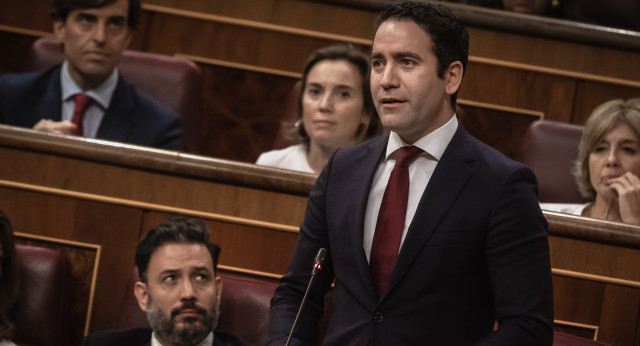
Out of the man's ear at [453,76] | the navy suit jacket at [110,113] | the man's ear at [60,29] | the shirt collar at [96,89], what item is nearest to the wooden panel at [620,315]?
the man's ear at [453,76]

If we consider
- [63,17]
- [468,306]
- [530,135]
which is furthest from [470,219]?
[63,17]

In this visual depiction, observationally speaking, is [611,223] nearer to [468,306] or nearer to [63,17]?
[468,306]

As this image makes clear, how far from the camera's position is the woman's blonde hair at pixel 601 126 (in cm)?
108

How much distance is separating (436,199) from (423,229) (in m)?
0.02

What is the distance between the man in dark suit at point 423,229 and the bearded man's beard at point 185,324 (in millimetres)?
284

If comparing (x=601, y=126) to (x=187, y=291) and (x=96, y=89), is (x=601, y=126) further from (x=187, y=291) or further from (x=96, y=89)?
(x=96, y=89)

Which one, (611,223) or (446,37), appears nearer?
(446,37)

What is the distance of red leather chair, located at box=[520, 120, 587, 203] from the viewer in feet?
3.87

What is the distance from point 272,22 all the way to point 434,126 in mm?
829

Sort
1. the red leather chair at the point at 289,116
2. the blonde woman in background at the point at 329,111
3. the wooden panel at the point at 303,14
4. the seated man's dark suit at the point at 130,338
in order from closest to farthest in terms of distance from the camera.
→ the seated man's dark suit at the point at 130,338
the blonde woman in background at the point at 329,111
the red leather chair at the point at 289,116
the wooden panel at the point at 303,14

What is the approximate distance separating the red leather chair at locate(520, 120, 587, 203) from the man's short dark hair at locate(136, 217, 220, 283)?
0.51 m

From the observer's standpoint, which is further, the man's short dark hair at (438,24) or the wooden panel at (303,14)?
the wooden panel at (303,14)

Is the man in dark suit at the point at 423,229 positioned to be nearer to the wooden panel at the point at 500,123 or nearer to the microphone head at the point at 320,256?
the microphone head at the point at 320,256

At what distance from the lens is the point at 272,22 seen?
1.38 metres
